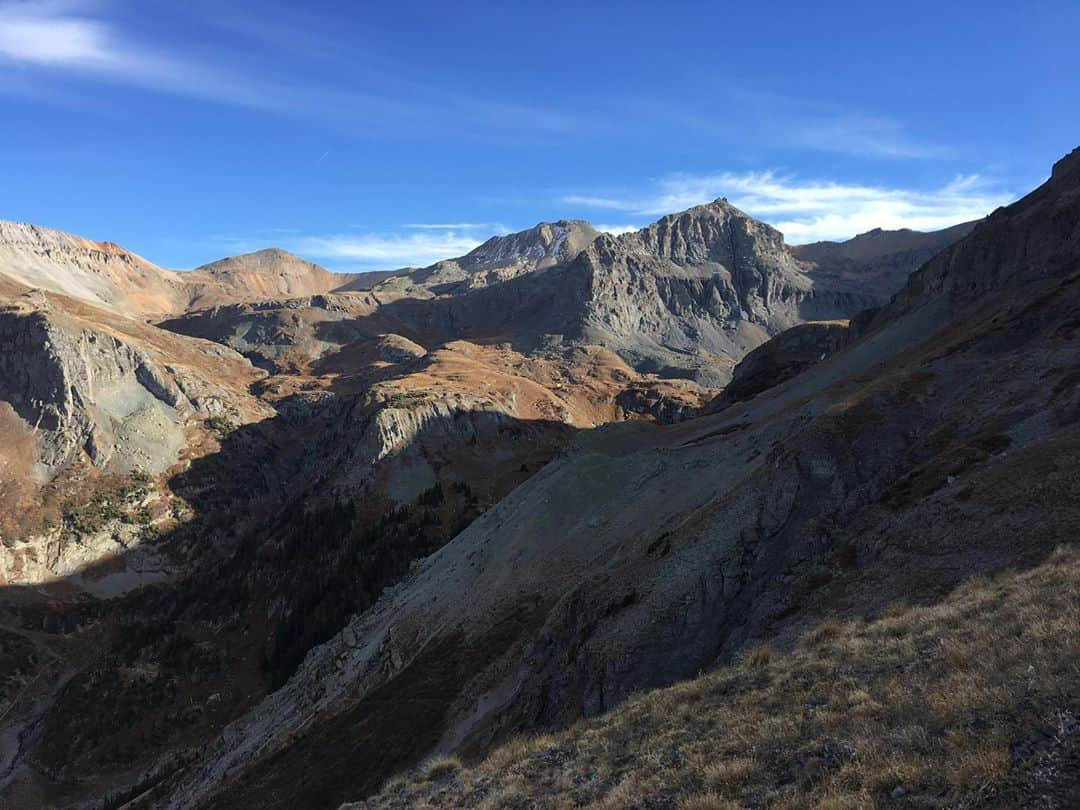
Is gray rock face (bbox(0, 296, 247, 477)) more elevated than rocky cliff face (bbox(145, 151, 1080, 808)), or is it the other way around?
gray rock face (bbox(0, 296, 247, 477))

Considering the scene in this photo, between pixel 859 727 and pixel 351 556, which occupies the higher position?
pixel 859 727

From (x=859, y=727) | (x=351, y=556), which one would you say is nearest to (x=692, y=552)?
(x=859, y=727)

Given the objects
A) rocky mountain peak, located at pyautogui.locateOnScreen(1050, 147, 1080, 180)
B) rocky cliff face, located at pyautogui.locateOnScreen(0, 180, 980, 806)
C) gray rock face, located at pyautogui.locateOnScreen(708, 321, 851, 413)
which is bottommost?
rocky cliff face, located at pyautogui.locateOnScreen(0, 180, 980, 806)

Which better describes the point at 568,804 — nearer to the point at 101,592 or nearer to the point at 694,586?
the point at 694,586

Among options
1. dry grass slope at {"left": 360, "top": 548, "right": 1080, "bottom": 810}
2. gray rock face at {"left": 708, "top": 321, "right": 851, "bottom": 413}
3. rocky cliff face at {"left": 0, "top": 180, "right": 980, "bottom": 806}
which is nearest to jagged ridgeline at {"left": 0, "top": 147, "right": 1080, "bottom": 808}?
dry grass slope at {"left": 360, "top": 548, "right": 1080, "bottom": 810}

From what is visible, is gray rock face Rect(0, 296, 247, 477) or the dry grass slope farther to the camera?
gray rock face Rect(0, 296, 247, 477)

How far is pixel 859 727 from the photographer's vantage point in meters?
13.2

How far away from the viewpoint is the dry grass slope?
10.7 metres

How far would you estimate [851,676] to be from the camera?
636 inches

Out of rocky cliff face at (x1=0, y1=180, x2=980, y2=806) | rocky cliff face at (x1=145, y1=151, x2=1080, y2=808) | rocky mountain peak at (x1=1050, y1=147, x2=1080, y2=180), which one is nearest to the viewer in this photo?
rocky cliff face at (x1=145, y1=151, x2=1080, y2=808)

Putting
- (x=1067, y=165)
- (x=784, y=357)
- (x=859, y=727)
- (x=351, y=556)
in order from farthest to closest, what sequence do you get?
(x=784, y=357), (x=351, y=556), (x=1067, y=165), (x=859, y=727)

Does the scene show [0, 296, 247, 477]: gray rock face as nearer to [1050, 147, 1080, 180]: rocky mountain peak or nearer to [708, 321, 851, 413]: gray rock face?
[708, 321, 851, 413]: gray rock face

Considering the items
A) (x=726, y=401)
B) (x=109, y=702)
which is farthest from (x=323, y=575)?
(x=726, y=401)

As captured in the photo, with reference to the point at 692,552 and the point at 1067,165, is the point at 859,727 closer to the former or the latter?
the point at 692,552
